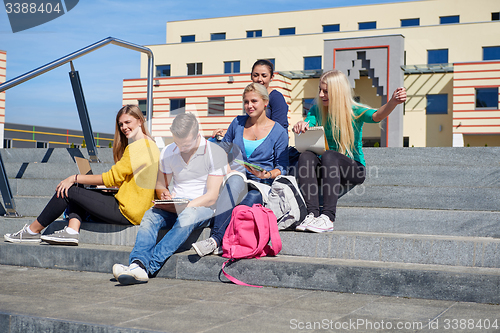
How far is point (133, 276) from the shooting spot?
3.71m

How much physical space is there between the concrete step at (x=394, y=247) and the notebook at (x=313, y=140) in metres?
0.90

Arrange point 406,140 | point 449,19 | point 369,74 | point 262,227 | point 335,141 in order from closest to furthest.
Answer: point 262,227, point 335,141, point 369,74, point 406,140, point 449,19

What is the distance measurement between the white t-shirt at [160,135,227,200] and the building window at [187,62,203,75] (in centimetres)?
2882

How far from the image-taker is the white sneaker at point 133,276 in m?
→ 3.68

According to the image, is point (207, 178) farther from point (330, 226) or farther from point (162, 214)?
point (330, 226)

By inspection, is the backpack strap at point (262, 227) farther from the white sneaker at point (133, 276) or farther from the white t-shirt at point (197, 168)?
the white sneaker at point (133, 276)

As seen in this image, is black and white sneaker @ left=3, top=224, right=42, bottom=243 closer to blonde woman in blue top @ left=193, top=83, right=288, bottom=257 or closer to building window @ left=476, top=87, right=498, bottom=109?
blonde woman in blue top @ left=193, top=83, right=288, bottom=257

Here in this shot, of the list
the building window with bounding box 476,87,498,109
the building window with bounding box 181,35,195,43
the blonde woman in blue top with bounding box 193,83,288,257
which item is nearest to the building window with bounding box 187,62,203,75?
the building window with bounding box 181,35,195,43

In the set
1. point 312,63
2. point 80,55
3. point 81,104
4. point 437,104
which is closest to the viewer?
point 80,55

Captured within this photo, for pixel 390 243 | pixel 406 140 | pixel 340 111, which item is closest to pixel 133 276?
pixel 390 243

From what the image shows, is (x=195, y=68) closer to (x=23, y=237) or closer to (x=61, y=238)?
(x=23, y=237)

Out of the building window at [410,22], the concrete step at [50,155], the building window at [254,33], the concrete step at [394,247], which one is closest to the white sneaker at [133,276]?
the concrete step at [394,247]

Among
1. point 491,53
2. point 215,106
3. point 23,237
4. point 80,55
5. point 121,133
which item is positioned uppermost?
point 491,53

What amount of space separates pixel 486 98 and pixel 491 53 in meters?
3.21
